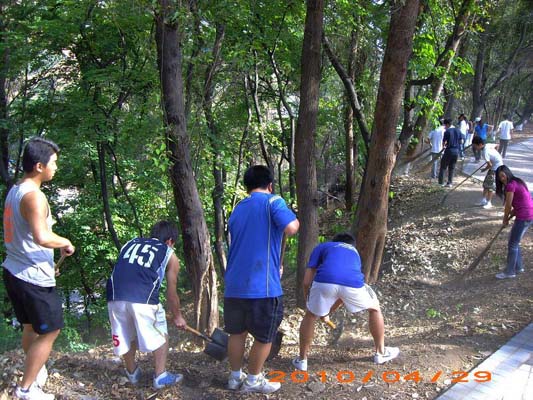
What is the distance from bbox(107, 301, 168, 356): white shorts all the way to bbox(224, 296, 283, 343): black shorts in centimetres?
57

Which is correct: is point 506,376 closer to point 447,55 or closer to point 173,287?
point 173,287

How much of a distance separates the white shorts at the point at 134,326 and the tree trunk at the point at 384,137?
3.43 meters

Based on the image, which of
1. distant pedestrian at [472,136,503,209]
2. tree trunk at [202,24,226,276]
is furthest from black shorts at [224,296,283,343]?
distant pedestrian at [472,136,503,209]

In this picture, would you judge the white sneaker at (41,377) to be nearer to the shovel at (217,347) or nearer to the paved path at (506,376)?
the shovel at (217,347)

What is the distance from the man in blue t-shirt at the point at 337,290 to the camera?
13.0 ft

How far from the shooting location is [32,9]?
28.5 ft

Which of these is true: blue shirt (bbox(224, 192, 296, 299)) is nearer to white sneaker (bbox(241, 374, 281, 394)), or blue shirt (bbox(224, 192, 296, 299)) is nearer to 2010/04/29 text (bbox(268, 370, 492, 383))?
white sneaker (bbox(241, 374, 281, 394))

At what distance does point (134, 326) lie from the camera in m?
3.64

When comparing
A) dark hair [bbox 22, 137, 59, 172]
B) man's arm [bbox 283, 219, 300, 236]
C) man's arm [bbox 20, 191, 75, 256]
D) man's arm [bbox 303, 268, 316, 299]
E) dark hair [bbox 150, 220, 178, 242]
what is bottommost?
man's arm [bbox 303, 268, 316, 299]

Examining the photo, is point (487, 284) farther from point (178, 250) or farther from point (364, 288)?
point (178, 250)

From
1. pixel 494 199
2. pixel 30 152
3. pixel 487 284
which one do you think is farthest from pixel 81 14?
pixel 494 199

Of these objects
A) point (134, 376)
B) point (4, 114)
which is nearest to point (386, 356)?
point (134, 376)

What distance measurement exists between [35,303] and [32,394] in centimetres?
70

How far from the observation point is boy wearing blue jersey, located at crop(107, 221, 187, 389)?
3.50 meters
